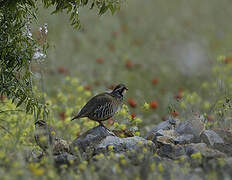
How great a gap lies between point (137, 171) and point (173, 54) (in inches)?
442

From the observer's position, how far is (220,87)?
29.1ft

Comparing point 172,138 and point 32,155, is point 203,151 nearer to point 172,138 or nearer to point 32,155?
point 172,138

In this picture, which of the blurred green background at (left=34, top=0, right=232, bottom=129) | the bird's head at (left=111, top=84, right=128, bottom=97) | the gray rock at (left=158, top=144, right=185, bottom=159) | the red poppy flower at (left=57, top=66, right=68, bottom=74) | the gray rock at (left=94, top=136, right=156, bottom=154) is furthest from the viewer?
the blurred green background at (left=34, top=0, right=232, bottom=129)

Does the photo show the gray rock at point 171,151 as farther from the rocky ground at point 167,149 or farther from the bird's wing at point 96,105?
the bird's wing at point 96,105

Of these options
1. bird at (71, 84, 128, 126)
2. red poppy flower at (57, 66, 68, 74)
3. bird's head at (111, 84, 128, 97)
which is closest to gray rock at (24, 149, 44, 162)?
bird at (71, 84, 128, 126)

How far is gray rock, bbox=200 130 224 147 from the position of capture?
696 cm

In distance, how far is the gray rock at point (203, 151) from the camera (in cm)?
626

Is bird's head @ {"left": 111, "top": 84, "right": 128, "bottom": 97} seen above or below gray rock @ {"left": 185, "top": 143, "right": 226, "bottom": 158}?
above

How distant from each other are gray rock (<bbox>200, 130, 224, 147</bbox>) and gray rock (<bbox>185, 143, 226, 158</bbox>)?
0.30 m

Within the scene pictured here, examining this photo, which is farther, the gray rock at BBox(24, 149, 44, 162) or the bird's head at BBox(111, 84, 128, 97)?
the bird's head at BBox(111, 84, 128, 97)

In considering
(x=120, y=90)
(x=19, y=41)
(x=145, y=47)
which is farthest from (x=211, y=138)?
(x=145, y=47)

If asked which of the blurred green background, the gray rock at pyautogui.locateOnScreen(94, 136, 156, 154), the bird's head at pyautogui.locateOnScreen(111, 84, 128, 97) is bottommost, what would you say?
the gray rock at pyautogui.locateOnScreen(94, 136, 156, 154)

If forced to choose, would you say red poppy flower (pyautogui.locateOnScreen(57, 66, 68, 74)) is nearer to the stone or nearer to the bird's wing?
the bird's wing

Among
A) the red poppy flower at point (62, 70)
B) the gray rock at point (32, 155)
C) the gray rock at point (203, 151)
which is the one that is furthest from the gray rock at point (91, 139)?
the red poppy flower at point (62, 70)
